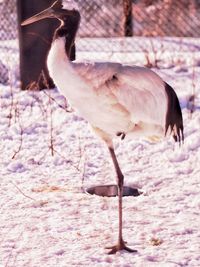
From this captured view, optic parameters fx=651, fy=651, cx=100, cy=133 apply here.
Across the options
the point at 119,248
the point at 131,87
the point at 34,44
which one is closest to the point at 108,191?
the point at 119,248

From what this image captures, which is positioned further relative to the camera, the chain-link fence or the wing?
the chain-link fence

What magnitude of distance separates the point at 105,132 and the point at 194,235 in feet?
2.63

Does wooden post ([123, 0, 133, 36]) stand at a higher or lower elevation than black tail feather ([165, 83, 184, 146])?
higher

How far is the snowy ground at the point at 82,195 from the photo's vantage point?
3623 millimetres

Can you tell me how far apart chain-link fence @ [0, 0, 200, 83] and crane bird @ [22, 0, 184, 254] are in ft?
16.3

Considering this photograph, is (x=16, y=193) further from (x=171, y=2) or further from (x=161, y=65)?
(x=171, y=2)

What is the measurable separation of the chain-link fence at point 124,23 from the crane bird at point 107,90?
4.95 metres

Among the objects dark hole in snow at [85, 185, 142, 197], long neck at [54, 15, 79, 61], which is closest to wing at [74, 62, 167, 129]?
long neck at [54, 15, 79, 61]

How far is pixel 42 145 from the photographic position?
5738 millimetres

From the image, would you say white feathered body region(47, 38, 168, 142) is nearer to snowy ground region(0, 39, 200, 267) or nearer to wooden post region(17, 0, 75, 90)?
snowy ground region(0, 39, 200, 267)

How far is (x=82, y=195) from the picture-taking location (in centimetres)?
458

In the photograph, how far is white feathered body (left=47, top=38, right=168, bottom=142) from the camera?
353 cm

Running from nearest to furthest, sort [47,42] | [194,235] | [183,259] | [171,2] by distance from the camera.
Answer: [183,259] < [194,235] < [47,42] < [171,2]

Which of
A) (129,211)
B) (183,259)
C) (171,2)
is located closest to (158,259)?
(183,259)
